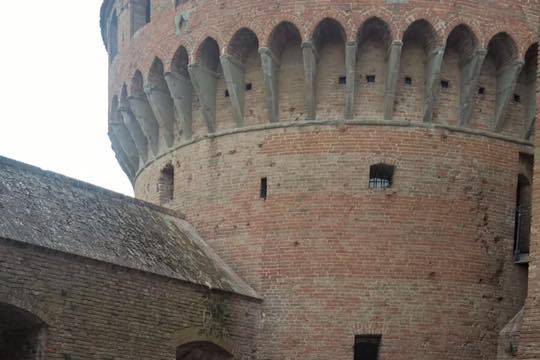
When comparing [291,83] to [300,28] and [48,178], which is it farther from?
[48,178]

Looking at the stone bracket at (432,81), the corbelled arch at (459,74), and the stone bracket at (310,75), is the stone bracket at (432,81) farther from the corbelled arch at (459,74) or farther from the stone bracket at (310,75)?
the stone bracket at (310,75)

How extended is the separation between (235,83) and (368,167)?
369 centimetres

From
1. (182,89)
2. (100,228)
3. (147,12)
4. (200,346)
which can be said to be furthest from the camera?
(147,12)

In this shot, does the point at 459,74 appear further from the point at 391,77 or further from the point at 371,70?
the point at 371,70

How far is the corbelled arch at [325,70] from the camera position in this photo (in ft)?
65.8

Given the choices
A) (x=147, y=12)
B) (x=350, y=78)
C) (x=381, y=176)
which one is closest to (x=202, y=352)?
(x=381, y=176)

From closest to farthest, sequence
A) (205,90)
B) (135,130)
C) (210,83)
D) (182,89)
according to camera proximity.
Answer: (205,90) < (210,83) < (182,89) < (135,130)

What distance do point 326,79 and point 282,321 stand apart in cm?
547


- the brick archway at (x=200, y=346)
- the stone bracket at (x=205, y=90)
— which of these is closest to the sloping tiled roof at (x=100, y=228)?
the brick archway at (x=200, y=346)

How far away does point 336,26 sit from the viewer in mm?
20062

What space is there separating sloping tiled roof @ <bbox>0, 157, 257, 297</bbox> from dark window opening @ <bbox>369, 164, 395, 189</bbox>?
11.8ft

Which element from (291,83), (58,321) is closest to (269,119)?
(291,83)

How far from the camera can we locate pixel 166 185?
902 inches

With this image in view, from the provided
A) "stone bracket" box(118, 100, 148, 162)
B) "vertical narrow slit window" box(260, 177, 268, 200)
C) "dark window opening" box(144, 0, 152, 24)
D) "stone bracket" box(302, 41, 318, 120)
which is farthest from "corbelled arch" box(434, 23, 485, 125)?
"dark window opening" box(144, 0, 152, 24)
